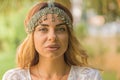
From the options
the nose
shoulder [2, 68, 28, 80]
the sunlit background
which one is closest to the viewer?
the nose

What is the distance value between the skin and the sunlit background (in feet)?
4.28

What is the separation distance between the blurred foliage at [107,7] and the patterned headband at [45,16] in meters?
1.43

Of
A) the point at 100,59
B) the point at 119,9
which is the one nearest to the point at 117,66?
the point at 100,59

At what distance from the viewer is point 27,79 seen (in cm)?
209

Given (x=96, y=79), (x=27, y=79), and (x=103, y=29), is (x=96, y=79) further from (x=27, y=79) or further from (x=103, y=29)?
(x=103, y=29)

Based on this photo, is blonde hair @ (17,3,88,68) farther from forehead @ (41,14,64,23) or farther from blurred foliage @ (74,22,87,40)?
blurred foliage @ (74,22,87,40)

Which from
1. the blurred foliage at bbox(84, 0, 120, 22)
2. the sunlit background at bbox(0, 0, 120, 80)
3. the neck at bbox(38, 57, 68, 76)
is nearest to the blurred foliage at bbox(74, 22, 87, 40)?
the sunlit background at bbox(0, 0, 120, 80)

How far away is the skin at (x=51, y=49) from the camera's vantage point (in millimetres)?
1965

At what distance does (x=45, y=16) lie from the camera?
6.68 feet

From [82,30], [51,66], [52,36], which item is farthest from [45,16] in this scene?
[82,30]

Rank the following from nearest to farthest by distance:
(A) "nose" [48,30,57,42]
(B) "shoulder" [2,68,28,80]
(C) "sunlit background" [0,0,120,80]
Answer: (A) "nose" [48,30,57,42]
(B) "shoulder" [2,68,28,80]
(C) "sunlit background" [0,0,120,80]

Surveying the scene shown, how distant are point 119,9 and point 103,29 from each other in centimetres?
23

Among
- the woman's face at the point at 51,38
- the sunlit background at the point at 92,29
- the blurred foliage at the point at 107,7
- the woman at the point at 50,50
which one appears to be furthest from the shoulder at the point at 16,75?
the blurred foliage at the point at 107,7

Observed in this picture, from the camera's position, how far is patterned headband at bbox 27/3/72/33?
80.5 inches
